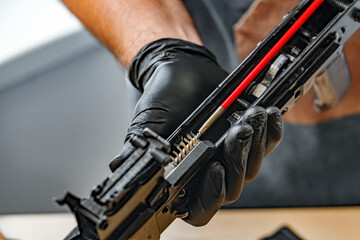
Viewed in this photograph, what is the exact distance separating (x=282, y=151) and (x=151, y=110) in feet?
1.60

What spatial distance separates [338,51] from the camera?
0.62 metres

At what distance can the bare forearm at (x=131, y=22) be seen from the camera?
809 mm

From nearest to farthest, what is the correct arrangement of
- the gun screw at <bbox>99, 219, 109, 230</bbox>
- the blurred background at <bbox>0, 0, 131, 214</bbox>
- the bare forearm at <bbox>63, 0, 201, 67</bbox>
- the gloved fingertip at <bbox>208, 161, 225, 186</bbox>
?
1. the gun screw at <bbox>99, 219, 109, 230</bbox>
2. the gloved fingertip at <bbox>208, 161, 225, 186</bbox>
3. the bare forearm at <bbox>63, 0, 201, 67</bbox>
4. the blurred background at <bbox>0, 0, 131, 214</bbox>

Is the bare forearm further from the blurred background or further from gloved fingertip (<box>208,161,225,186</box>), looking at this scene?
the blurred background

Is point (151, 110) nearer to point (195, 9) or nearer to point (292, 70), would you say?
point (292, 70)

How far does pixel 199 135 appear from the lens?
558 millimetres

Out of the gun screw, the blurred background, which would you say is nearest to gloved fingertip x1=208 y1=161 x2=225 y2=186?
the gun screw

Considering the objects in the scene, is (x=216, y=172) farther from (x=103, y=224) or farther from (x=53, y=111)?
(x=53, y=111)

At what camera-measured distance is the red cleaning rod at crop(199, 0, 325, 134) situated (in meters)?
0.56

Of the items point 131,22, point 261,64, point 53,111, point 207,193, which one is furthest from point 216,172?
point 53,111

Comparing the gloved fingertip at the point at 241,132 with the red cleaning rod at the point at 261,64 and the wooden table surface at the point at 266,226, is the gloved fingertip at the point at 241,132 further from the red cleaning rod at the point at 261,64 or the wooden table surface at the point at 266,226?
the wooden table surface at the point at 266,226

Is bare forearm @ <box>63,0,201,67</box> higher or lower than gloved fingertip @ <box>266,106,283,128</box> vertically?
higher

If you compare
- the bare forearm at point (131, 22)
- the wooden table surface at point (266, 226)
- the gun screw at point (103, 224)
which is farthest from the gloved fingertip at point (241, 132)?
the wooden table surface at point (266, 226)

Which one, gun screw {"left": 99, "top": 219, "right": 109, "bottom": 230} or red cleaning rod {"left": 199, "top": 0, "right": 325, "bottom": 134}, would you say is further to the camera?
red cleaning rod {"left": 199, "top": 0, "right": 325, "bottom": 134}
